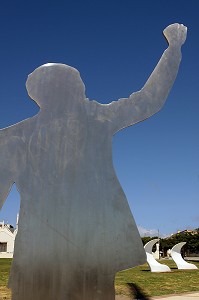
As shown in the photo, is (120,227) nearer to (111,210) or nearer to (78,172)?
(111,210)

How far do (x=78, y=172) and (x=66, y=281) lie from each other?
1.38 meters

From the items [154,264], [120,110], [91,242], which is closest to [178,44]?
[120,110]

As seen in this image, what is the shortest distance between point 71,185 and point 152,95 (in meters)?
1.67

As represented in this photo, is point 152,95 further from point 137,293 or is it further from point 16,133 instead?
point 137,293

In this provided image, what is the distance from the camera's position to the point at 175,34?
5.22 meters

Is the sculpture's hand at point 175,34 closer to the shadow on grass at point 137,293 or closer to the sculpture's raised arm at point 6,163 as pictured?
the sculpture's raised arm at point 6,163

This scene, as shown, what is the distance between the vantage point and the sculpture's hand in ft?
17.0

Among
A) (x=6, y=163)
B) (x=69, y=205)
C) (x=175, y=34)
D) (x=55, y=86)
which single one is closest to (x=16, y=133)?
(x=6, y=163)

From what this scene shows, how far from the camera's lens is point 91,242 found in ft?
15.2

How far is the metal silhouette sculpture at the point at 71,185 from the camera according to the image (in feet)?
14.8

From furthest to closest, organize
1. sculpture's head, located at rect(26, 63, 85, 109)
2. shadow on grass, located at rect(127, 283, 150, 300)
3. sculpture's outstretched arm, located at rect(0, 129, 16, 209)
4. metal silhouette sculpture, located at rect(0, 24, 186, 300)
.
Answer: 1. shadow on grass, located at rect(127, 283, 150, 300)
2. sculpture's head, located at rect(26, 63, 85, 109)
3. sculpture's outstretched arm, located at rect(0, 129, 16, 209)
4. metal silhouette sculpture, located at rect(0, 24, 186, 300)

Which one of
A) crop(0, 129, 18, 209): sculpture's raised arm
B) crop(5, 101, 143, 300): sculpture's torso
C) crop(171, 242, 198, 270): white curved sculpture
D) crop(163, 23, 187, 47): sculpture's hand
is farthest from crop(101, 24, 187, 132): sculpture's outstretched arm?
crop(171, 242, 198, 270): white curved sculpture

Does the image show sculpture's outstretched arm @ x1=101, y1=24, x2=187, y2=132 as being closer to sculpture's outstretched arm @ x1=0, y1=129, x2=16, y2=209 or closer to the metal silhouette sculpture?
the metal silhouette sculpture

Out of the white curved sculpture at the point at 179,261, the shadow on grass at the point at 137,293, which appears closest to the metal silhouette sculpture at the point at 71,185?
the shadow on grass at the point at 137,293
